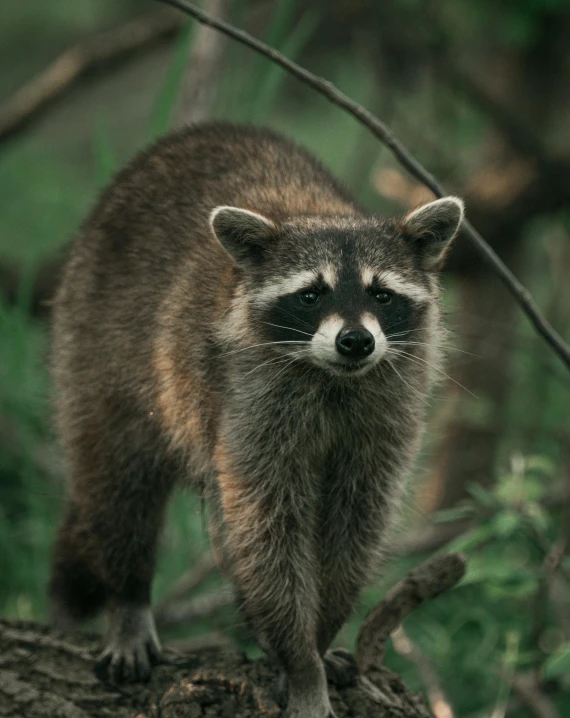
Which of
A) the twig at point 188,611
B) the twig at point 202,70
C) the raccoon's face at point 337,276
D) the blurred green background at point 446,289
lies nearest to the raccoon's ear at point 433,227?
the raccoon's face at point 337,276

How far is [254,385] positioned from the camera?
3.64m

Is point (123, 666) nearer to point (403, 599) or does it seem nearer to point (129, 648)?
point (129, 648)

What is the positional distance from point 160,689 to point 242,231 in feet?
5.03

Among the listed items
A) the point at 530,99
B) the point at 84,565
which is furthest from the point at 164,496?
the point at 530,99

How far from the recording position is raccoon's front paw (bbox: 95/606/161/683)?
359cm

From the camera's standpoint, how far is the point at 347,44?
24.7ft

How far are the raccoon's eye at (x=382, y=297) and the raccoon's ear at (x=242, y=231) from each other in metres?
0.42

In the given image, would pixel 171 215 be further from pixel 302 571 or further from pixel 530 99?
pixel 530 99

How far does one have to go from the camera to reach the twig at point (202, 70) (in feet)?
19.1

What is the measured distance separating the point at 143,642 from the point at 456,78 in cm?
457

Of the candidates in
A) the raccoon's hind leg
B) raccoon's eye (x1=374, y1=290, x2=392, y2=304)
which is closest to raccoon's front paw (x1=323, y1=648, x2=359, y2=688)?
the raccoon's hind leg

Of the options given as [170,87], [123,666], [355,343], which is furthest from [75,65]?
[123,666]

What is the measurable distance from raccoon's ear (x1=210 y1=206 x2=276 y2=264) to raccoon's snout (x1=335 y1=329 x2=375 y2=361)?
21.8 inches

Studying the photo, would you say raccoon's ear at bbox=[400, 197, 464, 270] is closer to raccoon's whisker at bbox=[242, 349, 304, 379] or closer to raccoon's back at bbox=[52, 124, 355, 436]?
raccoon's back at bbox=[52, 124, 355, 436]
